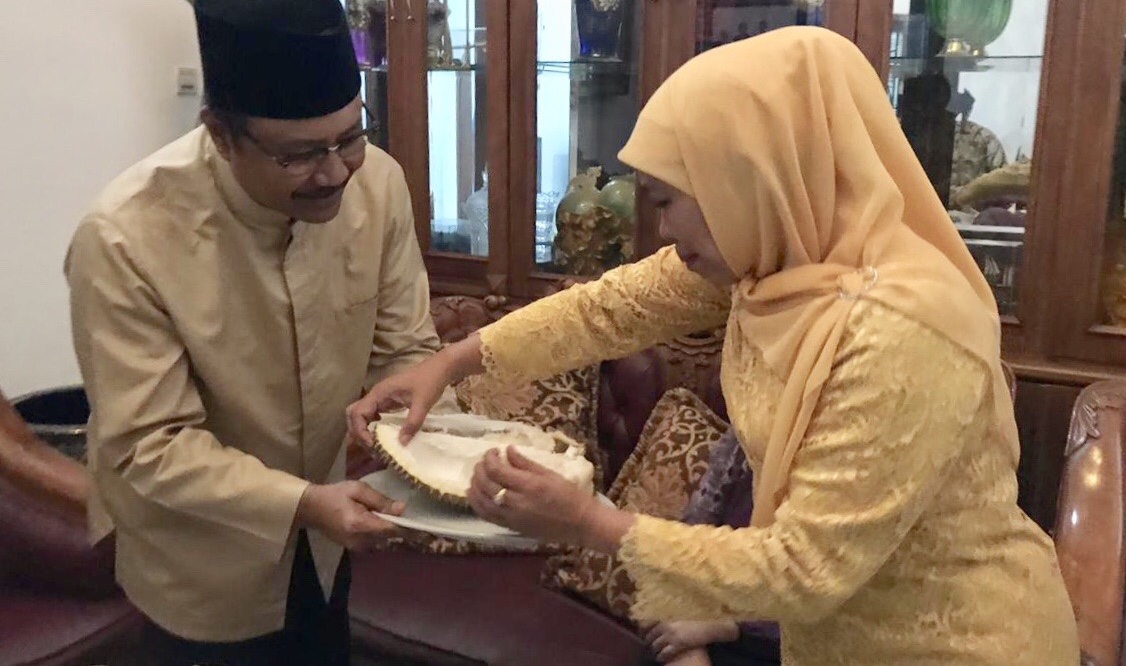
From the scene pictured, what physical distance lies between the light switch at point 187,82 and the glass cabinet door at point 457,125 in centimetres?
89

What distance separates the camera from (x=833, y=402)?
1.00 metres

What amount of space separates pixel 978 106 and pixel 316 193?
60.6 inches

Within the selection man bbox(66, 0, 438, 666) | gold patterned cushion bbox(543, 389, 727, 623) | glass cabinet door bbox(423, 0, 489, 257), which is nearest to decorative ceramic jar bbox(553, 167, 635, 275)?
glass cabinet door bbox(423, 0, 489, 257)

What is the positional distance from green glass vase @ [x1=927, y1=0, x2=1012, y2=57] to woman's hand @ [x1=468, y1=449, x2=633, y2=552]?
1.55m

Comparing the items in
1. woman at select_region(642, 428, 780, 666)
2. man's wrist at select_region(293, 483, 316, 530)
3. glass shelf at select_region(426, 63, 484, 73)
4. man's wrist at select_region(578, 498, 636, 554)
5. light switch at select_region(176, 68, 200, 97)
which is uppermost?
glass shelf at select_region(426, 63, 484, 73)

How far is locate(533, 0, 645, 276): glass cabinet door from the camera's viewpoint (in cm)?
251

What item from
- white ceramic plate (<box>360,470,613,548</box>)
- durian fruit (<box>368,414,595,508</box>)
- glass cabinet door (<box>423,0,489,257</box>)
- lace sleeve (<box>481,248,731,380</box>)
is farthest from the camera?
glass cabinet door (<box>423,0,489,257</box>)

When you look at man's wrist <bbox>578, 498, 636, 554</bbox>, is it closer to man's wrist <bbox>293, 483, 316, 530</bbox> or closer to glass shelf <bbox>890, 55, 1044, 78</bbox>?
man's wrist <bbox>293, 483, 316, 530</bbox>

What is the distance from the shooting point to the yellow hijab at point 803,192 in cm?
102

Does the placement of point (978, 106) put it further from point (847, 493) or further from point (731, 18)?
point (847, 493)

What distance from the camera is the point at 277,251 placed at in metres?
1.27

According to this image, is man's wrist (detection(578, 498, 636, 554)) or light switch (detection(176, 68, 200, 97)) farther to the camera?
light switch (detection(176, 68, 200, 97))

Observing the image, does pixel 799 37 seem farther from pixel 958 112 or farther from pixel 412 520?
pixel 958 112

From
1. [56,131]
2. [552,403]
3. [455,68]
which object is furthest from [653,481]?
[56,131]
